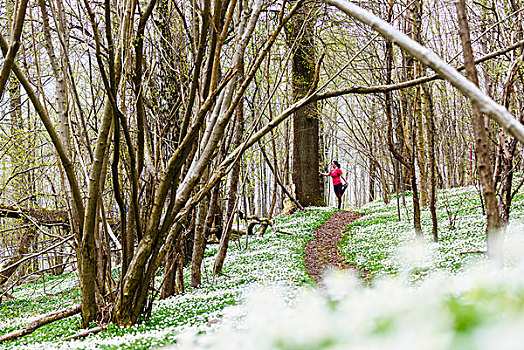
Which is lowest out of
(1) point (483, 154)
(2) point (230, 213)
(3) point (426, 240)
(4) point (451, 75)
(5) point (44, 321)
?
(5) point (44, 321)

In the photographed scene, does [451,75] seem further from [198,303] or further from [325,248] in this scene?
[325,248]

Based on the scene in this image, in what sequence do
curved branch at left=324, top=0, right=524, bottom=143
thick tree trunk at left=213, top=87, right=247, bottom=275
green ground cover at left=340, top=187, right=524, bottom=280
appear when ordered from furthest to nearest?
thick tree trunk at left=213, top=87, right=247, bottom=275 < green ground cover at left=340, top=187, right=524, bottom=280 < curved branch at left=324, top=0, right=524, bottom=143

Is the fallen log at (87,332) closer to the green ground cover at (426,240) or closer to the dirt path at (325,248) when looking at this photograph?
the green ground cover at (426,240)

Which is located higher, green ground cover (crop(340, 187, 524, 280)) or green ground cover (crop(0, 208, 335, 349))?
green ground cover (crop(340, 187, 524, 280))

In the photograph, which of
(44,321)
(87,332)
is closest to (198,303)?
(87,332)

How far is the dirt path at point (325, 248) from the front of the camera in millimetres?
10398

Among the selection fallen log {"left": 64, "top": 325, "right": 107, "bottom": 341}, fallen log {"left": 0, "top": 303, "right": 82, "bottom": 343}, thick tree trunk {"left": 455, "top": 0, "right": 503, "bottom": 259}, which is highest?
thick tree trunk {"left": 455, "top": 0, "right": 503, "bottom": 259}

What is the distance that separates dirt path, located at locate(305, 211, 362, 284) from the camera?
10398 millimetres

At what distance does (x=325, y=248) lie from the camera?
1310 centimetres

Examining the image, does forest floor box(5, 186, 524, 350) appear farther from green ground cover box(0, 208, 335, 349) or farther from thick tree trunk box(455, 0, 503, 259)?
thick tree trunk box(455, 0, 503, 259)

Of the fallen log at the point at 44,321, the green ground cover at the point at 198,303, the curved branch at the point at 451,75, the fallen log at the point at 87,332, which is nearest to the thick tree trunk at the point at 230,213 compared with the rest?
the green ground cover at the point at 198,303

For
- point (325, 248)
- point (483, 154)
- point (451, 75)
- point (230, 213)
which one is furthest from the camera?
point (325, 248)

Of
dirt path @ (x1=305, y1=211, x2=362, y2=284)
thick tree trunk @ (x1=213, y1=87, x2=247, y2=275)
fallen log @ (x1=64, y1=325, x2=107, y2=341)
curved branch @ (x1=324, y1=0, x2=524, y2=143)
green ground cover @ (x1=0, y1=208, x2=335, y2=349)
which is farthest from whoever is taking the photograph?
dirt path @ (x1=305, y1=211, x2=362, y2=284)

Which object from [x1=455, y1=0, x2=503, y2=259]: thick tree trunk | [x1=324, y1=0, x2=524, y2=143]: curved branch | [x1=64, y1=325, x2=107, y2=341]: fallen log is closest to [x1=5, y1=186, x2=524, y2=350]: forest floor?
[x1=64, y1=325, x2=107, y2=341]: fallen log
